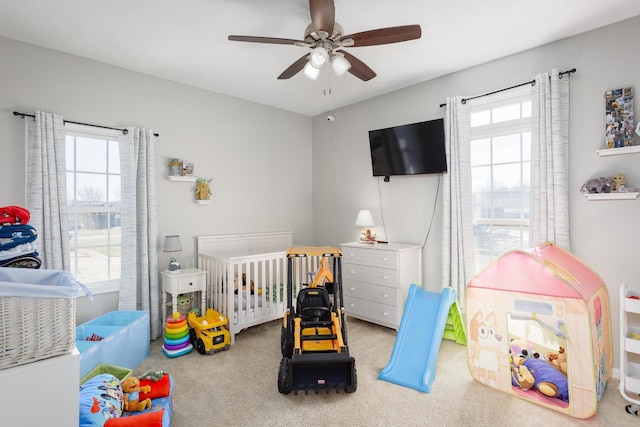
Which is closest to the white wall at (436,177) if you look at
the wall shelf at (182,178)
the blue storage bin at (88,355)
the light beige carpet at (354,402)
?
the light beige carpet at (354,402)

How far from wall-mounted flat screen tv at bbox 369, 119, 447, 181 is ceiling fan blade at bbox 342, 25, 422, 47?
162 centimetres

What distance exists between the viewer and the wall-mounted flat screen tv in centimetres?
348

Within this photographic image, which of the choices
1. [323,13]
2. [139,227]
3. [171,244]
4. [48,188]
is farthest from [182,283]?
[323,13]

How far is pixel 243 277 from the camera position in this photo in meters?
3.74

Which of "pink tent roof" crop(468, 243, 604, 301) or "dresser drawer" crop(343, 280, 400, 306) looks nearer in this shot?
"pink tent roof" crop(468, 243, 604, 301)

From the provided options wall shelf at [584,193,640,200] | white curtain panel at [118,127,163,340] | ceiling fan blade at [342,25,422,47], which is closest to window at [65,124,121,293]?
white curtain panel at [118,127,163,340]

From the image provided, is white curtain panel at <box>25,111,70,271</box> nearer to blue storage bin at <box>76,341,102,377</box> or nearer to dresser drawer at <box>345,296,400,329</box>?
blue storage bin at <box>76,341,102,377</box>

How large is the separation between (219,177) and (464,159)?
2802 mm

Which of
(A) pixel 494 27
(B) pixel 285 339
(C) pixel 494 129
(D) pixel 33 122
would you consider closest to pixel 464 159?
(C) pixel 494 129

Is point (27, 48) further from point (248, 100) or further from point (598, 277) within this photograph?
point (598, 277)

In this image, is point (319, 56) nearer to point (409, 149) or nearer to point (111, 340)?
point (409, 149)

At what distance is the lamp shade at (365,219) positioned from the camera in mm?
4012

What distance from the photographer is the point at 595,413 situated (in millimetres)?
2074

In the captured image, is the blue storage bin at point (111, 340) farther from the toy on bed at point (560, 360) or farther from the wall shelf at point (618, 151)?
the wall shelf at point (618, 151)
